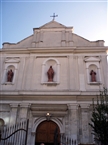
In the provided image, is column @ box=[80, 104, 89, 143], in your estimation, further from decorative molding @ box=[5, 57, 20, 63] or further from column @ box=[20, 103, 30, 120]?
decorative molding @ box=[5, 57, 20, 63]

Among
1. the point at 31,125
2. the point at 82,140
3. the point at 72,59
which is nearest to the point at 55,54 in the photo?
the point at 72,59

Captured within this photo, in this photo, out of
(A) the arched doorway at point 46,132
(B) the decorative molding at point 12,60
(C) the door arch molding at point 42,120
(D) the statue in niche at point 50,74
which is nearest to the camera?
(A) the arched doorway at point 46,132

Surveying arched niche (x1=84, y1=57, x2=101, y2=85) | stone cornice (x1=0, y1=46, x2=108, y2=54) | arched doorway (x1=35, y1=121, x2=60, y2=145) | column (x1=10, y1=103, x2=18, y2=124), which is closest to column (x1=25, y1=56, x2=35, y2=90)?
stone cornice (x1=0, y1=46, x2=108, y2=54)

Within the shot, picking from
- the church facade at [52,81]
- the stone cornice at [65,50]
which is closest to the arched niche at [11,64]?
the church facade at [52,81]

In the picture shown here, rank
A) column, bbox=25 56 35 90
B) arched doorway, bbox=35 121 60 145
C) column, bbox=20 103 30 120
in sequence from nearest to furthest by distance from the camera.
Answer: arched doorway, bbox=35 121 60 145, column, bbox=20 103 30 120, column, bbox=25 56 35 90

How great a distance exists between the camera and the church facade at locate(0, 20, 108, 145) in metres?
11.0

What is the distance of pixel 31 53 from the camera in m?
14.1

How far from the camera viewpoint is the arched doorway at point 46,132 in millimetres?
10648

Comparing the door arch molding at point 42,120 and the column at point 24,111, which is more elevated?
the column at point 24,111

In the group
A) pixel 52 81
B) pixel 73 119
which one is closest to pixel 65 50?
pixel 52 81

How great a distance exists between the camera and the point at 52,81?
12617 millimetres

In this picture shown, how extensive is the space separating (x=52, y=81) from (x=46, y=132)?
12.3 feet

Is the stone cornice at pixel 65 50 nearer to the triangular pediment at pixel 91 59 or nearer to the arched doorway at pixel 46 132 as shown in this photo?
the triangular pediment at pixel 91 59

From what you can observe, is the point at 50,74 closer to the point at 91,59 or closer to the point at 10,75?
the point at 10,75
